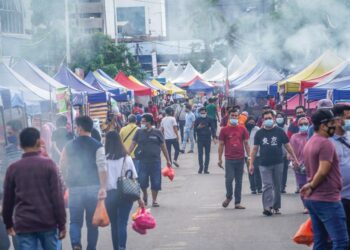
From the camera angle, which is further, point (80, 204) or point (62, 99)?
point (62, 99)

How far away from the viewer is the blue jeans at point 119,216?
424 inches

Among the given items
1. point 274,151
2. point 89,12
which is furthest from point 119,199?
point 89,12

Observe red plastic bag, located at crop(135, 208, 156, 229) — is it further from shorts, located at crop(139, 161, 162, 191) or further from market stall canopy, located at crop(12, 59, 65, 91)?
market stall canopy, located at crop(12, 59, 65, 91)

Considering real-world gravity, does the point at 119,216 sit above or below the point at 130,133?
below

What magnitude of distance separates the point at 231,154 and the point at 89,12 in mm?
100676

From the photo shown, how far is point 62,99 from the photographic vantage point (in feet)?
74.6

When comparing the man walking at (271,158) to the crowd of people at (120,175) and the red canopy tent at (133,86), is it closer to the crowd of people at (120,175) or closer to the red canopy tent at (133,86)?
the crowd of people at (120,175)

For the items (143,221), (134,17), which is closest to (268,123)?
(143,221)

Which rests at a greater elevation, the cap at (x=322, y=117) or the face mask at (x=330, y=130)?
the cap at (x=322, y=117)

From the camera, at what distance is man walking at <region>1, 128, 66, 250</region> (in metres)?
7.98

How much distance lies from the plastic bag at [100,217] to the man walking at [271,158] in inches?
199

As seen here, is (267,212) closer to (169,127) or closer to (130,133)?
(130,133)

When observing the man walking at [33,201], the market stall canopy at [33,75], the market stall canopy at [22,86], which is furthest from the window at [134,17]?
the man walking at [33,201]

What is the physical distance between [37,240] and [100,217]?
1.86 metres
